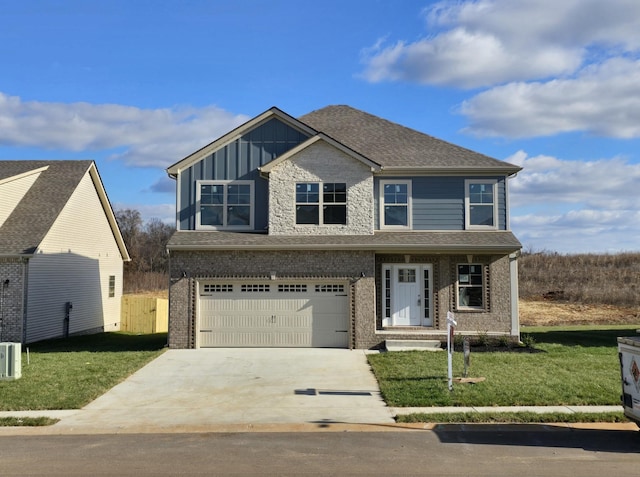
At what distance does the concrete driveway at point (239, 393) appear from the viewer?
34.0ft

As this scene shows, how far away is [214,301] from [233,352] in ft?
6.41

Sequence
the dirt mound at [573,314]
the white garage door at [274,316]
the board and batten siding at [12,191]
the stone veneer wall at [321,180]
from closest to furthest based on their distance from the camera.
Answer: the white garage door at [274,316]
the stone veneer wall at [321,180]
the board and batten siding at [12,191]
the dirt mound at [573,314]

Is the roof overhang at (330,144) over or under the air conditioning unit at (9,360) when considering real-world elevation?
over

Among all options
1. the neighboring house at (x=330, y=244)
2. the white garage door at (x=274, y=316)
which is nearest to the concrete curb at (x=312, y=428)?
the neighboring house at (x=330, y=244)

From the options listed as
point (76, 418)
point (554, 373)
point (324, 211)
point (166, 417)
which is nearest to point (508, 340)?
point (554, 373)

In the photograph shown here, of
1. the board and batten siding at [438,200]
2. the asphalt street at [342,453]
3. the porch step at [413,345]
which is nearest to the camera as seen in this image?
the asphalt street at [342,453]

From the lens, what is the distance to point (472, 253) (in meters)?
19.3

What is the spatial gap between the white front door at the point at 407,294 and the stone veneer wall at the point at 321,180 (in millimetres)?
1831

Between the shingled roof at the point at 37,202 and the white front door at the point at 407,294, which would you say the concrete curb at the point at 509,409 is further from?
the shingled roof at the point at 37,202

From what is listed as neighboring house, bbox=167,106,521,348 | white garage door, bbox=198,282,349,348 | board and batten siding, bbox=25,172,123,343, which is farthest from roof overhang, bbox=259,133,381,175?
board and batten siding, bbox=25,172,123,343

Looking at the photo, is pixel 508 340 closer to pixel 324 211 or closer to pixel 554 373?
pixel 554 373

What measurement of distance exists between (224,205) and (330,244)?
13.5 ft

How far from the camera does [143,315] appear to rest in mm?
29859

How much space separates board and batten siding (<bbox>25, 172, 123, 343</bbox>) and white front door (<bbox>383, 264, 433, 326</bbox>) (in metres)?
13.2
